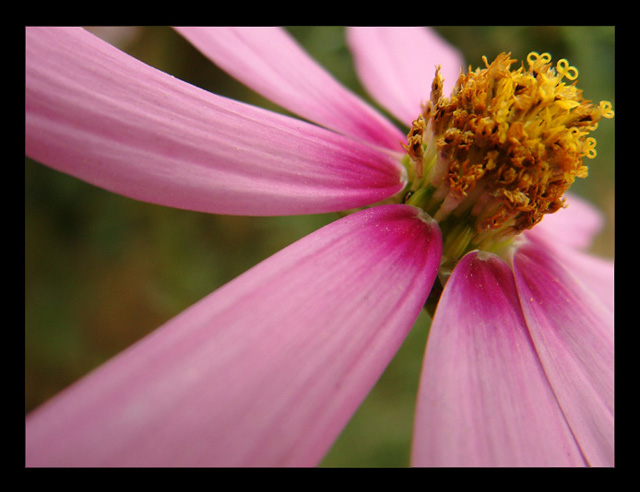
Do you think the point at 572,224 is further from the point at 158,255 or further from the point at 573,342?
the point at 158,255

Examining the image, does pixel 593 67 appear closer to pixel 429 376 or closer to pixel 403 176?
pixel 403 176

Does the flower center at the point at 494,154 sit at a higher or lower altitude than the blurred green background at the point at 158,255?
higher

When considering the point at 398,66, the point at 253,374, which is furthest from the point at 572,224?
the point at 253,374

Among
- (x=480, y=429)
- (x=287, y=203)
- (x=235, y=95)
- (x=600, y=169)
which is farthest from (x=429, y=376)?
(x=600, y=169)

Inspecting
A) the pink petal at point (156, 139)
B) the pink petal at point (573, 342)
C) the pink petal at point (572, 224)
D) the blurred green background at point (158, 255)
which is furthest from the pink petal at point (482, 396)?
the blurred green background at point (158, 255)

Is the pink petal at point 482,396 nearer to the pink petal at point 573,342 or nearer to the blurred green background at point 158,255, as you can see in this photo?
the pink petal at point 573,342

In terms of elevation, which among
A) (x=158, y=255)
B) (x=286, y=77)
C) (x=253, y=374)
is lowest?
(x=158, y=255)
